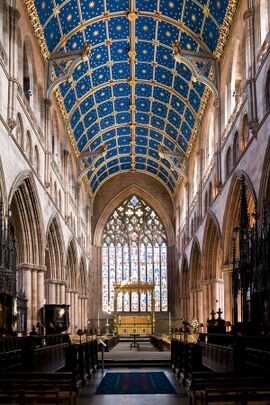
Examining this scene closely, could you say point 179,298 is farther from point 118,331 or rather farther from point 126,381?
point 126,381

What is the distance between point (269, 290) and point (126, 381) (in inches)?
185

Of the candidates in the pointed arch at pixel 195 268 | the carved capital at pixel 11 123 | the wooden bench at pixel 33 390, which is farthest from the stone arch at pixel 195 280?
the wooden bench at pixel 33 390

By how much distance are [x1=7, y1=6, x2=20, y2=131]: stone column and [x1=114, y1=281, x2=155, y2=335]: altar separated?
29636 millimetres

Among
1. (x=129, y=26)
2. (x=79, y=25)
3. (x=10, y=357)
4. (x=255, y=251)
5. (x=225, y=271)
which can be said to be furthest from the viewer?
(x=129, y=26)

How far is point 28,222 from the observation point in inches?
978

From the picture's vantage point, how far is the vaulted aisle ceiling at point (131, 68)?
25906mm

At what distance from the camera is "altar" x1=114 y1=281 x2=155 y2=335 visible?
47.1 metres

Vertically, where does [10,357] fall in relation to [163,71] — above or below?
below

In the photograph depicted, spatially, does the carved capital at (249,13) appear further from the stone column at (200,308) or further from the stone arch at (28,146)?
Answer: the stone column at (200,308)

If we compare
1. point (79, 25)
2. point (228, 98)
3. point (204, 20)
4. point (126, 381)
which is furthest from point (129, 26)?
point (126, 381)

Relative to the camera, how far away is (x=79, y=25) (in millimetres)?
27172

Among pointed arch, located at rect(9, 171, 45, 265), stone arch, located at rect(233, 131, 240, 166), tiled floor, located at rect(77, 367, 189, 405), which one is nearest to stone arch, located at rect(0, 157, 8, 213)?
pointed arch, located at rect(9, 171, 45, 265)

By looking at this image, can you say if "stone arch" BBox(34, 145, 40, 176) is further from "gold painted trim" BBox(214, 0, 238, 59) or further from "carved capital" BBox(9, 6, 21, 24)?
"gold painted trim" BBox(214, 0, 238, 59)

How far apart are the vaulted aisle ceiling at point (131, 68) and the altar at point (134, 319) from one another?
920 centimetres
